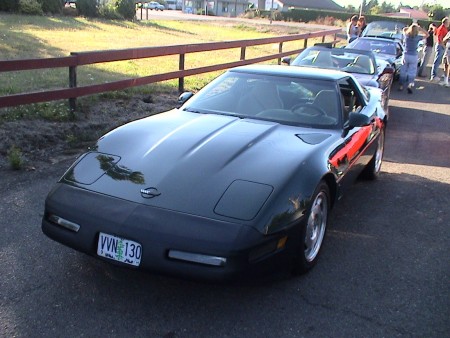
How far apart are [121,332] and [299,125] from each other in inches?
94.0

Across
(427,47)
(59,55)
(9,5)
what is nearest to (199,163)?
(59,55)

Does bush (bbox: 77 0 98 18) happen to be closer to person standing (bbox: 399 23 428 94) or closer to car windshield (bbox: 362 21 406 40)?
car windshield (bbox: 362 21 406 40)

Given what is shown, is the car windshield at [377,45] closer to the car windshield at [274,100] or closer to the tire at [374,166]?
the tire at [374,166]

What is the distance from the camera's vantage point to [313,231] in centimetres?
371

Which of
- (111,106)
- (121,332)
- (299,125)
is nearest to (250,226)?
(121,332)

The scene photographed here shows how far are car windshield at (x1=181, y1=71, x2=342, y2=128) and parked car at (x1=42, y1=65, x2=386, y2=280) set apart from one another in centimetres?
2

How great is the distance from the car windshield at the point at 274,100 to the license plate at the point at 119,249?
1931 mm

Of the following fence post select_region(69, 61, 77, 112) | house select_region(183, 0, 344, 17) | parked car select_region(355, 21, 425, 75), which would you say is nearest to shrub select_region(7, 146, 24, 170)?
fence post select_region(69, 61, 77, 112)

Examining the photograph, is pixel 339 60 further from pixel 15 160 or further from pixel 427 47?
pixel 427 47

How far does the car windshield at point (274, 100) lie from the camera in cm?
459

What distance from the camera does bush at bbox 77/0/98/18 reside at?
108ft

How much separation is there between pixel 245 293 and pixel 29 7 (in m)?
29.8

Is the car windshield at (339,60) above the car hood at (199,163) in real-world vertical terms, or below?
above

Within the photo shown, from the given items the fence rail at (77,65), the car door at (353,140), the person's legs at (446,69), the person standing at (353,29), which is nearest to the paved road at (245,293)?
the car door at (353,140)
